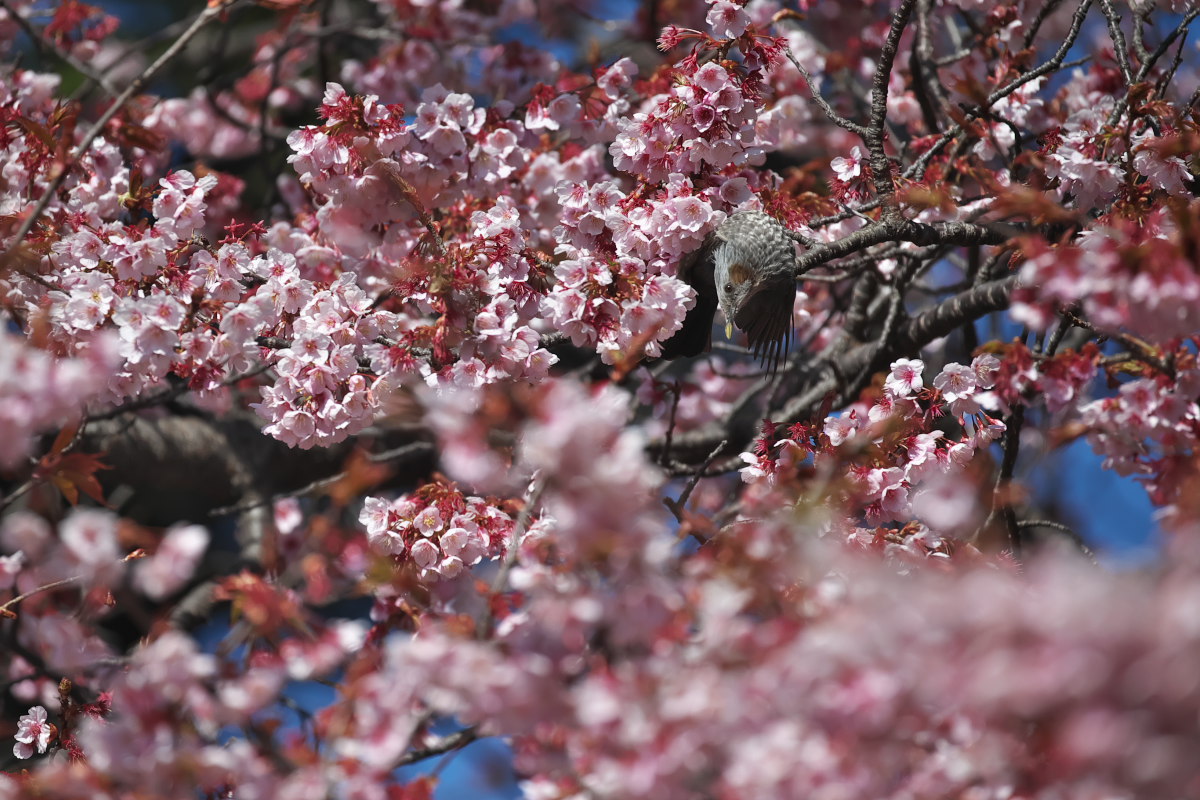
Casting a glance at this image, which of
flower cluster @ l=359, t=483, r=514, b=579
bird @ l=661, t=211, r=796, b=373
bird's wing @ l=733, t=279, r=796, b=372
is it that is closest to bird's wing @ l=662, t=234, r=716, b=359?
bird @ l=661, t=211, r=796, b=373

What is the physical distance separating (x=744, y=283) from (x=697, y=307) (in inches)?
10.7

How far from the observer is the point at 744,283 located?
2.23 meters

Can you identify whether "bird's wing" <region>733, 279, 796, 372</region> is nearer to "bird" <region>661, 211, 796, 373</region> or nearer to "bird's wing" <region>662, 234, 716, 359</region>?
"bird" <region>661, 211, 796, 373</region>

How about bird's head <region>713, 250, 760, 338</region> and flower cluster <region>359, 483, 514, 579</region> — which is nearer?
bird's head <region>713, 250, 760, 338</region>

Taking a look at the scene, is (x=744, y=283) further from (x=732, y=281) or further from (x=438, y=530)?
(x=438, y=530)

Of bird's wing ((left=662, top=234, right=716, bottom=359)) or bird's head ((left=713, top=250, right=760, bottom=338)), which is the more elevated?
bird's head ((left=713, top=250, right=760, bottom=338))

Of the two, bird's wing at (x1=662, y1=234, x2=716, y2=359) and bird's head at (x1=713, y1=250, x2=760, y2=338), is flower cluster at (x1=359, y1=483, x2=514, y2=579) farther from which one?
bird's head at (x1=713, y1=250, x2=760, y2=338)

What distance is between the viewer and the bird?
221cm

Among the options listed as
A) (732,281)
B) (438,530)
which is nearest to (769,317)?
(732,281)

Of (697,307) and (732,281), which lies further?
(697,307)


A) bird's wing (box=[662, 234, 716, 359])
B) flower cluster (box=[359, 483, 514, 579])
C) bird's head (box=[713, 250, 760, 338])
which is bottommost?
flower cluster (box=[359, 483, 514, 579])

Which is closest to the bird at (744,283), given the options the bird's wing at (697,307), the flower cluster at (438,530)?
the bird's wing at (697,307)

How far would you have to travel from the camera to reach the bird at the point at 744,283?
2209 mm

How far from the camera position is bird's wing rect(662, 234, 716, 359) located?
7.95ft
